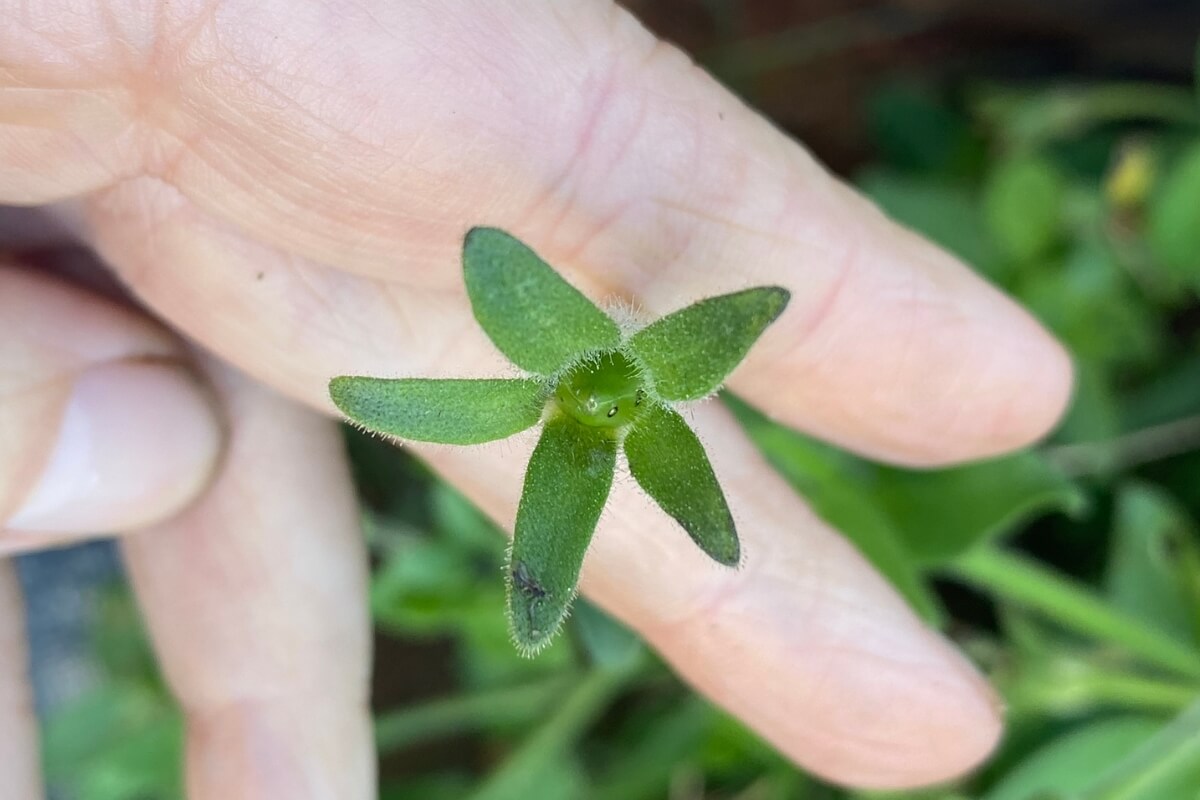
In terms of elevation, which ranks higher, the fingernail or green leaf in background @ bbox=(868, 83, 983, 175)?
green leaf in background @ bbox=(868, 83, 983, 175)

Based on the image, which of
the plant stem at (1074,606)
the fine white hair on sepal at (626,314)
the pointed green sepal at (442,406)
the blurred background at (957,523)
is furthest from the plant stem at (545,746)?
the pointed green sepal at (442,406)

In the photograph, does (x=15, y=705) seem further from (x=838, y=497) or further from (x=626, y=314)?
(x=838, y=497)

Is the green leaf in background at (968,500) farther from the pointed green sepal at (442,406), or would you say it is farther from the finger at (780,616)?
the pointed green sepal at (442,406)

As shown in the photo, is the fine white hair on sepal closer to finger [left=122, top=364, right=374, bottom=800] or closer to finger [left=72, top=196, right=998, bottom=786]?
finger [left=72, top=196, right=998, bottom=786]

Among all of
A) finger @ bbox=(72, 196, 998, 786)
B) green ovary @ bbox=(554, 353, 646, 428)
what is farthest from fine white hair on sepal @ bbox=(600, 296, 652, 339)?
finger @ bbox=(72, 196, 998, 786)

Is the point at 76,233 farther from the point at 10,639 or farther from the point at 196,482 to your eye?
the point at 10,639

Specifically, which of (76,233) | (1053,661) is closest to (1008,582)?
(1053,661)
